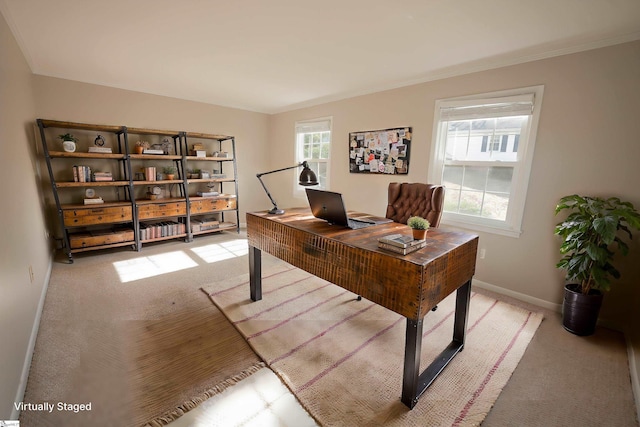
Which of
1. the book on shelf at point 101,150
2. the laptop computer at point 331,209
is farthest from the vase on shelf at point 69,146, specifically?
the laptop computer at point 331,209

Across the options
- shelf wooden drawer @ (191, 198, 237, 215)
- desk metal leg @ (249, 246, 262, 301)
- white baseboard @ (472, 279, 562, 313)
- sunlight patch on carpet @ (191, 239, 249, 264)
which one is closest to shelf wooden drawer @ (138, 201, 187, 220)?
shelf wooden drawer @ (191, 198, 237, 215)

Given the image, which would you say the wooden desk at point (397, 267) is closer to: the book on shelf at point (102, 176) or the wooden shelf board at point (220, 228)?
the wooden shelf board at point (220, 228)

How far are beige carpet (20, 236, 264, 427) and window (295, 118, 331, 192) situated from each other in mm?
2377

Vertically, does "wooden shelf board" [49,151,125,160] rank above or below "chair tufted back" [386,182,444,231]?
above

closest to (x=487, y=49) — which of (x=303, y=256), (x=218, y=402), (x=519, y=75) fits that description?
(x=519, y=75)

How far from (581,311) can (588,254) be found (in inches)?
18.2

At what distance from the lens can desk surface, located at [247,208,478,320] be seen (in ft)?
4.29

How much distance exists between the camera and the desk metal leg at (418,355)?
1.38 m

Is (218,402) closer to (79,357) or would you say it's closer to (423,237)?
(79,357)

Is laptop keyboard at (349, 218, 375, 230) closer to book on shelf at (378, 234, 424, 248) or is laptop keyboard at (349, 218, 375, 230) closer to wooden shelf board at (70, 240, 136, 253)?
book on shelf at (378, 234, 424, 248)

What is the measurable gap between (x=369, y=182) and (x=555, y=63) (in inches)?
83.8

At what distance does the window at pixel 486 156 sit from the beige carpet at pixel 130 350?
2.57 metres

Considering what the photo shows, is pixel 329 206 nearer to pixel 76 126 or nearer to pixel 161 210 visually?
pixel 161 210

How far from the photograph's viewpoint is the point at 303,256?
6.10ft
